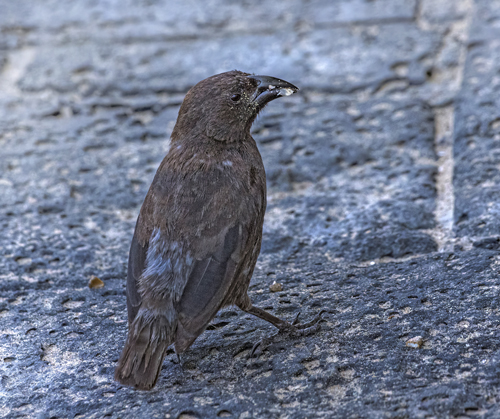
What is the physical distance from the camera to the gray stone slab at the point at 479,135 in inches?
127

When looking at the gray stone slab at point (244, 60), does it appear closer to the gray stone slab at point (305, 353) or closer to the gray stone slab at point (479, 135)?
the gray stone slab at point (479, 135)

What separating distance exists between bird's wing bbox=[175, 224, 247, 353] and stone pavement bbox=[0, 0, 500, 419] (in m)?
0.20

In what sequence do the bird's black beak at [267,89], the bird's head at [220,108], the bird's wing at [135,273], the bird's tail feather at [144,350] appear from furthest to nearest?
the bird's black beak at [267,89] → the bird's head at [220,108] → the bird's wing at [135,273] → the bird's tail feather at [144,350]

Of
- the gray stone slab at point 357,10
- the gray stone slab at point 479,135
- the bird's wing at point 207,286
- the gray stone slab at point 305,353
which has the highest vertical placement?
the gray stone slab at point 357,10

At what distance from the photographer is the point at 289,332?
2629mm

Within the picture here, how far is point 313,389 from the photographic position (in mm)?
2258

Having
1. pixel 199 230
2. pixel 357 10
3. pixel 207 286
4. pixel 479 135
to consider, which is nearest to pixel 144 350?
pixel 207 286

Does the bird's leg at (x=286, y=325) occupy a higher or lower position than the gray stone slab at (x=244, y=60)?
lower

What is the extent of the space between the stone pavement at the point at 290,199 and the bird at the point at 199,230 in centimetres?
19

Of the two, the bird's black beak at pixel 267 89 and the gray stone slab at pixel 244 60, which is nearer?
the bird's black beak at pixel 267 89

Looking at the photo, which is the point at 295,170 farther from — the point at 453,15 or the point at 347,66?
the point at 453,15

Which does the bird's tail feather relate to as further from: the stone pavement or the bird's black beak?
the bird's black beak

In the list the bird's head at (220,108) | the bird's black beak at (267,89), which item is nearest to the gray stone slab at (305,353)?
the bird's head at (220,108)

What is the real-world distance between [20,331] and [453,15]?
3.96 meters
